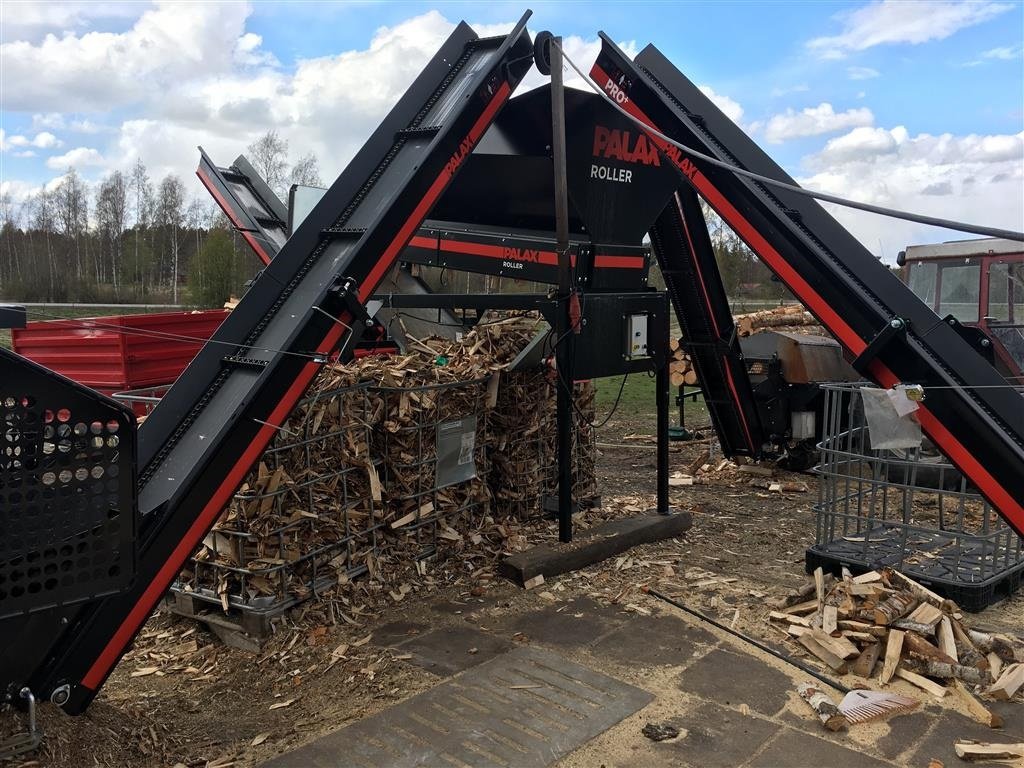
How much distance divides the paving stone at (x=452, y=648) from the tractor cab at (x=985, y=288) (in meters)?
7.48

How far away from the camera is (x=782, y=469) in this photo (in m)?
10.5

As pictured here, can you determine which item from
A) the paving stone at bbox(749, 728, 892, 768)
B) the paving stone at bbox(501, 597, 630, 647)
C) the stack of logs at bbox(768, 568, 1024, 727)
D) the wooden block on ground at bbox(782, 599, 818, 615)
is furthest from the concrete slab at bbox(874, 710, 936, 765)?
the paving stone at bbox(501, 597, 630, 647)

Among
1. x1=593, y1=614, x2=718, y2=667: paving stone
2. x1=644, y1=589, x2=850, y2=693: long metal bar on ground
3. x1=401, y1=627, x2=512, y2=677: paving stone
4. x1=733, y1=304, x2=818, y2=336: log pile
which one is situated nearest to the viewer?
x1=644, y1=589, x2=850, y2=693: long metal bar on ground

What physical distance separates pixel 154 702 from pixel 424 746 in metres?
1.64

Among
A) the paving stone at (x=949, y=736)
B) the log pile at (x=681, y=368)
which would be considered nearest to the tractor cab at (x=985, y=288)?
the log pile at (x=681, y=368)

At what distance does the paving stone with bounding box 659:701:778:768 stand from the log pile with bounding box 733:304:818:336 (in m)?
8.01

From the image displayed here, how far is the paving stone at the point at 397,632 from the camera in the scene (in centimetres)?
514

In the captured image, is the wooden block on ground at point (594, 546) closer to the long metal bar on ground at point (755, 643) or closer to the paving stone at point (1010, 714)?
the long metal bar on ground at point (755, 643)

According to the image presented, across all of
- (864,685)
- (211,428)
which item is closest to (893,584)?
(864,685)

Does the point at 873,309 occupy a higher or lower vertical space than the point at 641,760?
higher

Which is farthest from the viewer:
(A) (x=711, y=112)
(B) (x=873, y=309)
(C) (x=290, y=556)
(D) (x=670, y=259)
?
(D) (x=670, y=259)

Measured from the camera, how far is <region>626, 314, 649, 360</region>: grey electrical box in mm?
6984

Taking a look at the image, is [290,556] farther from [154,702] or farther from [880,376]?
[880,376]

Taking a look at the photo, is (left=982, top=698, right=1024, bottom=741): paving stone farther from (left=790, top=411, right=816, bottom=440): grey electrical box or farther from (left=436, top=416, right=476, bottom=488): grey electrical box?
(left=790, top=411, right=816, bottom=440): grey electrical box
